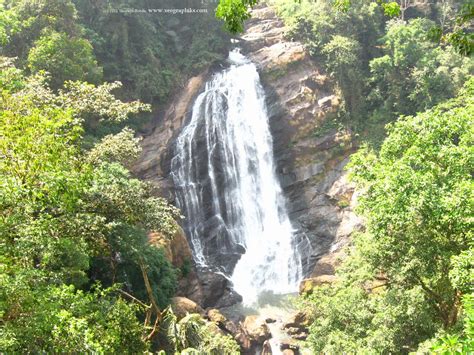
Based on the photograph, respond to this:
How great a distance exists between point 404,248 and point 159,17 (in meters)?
31.7

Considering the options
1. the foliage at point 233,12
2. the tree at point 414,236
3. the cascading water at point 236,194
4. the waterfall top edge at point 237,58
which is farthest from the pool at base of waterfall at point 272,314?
the waterfall top edge at point 237,58

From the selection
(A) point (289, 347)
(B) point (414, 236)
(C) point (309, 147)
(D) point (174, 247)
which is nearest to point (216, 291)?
(D) point (174, 247)

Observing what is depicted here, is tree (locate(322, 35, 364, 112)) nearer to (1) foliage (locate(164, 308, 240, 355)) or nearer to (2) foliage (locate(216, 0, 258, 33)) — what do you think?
(1) foliage (locate(164, 308, 240, 355))

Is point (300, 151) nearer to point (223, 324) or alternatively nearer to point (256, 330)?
point (256, 330)

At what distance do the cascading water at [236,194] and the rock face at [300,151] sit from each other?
776 mm

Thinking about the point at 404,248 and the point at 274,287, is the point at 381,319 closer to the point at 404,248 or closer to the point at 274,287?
the point at 404,248

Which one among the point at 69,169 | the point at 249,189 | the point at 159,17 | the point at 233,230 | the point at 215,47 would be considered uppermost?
the point at 159,17

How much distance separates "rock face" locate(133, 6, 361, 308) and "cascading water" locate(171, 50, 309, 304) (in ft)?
2.55

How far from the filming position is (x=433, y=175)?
10.6 meters

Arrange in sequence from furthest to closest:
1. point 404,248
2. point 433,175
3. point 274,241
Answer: point 274,241 < point 404,248 < point 433,175

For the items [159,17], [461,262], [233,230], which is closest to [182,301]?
[233,230]

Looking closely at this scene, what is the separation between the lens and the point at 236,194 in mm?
28266

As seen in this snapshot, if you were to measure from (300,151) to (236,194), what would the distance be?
5540mm

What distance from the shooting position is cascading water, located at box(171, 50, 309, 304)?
25.6 metres
